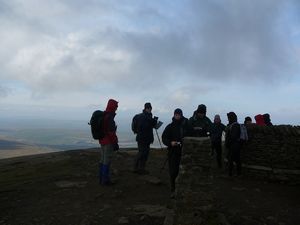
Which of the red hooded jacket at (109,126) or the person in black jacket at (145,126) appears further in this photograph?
the person in black jacket at (145,126)

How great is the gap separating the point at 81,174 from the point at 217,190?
5.18 metres

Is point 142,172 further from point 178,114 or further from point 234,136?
point 178,114

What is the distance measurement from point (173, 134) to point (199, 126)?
0.83m

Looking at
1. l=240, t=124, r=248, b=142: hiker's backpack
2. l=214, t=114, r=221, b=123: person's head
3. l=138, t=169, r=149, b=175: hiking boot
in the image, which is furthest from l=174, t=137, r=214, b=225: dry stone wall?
l=214, t=114, r=221, b=123: person's head

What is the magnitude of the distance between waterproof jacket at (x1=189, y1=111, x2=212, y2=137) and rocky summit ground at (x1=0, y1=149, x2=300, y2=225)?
1823mm

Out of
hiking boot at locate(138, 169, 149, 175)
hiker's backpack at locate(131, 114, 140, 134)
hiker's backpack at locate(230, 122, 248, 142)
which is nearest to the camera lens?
hiker's backpack at locate(131, 114, 140, 134)

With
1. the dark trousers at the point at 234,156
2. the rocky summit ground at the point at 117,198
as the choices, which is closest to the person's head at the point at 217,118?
the dark trousers at the point at 234,156

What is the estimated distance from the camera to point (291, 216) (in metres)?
11.5

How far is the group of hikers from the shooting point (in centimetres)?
1102

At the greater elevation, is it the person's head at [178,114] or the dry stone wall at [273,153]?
the person's head at [178,114]

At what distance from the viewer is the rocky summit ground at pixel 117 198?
34.1 feet

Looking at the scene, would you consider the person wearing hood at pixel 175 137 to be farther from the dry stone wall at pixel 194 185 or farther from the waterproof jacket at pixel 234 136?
the waterproof jacket at pixel 234 136

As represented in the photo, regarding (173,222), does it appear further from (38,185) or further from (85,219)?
(38,185)

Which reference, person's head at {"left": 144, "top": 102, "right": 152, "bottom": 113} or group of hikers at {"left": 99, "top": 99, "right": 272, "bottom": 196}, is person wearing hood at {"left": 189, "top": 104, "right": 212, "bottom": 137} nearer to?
group of hikers at {"left": 99, "top": 99, "right": 272, "bottom": 196}
